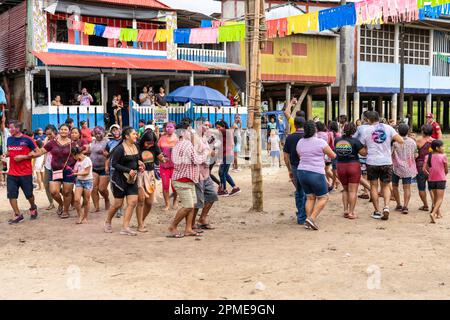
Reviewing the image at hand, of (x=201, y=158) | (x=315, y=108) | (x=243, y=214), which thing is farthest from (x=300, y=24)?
(x=315, y=108)

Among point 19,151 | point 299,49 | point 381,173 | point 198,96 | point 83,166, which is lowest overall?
point 381,173

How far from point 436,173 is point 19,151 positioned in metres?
6.48

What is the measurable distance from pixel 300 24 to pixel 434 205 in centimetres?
617

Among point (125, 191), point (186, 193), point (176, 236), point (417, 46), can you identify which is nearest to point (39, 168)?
point (125, 191)

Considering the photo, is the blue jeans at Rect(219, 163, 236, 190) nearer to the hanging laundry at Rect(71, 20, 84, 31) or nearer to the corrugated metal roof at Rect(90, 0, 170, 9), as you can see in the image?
the hanging laundry at Rect(71, 20, 84, 31)

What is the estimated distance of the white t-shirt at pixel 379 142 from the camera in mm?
8641

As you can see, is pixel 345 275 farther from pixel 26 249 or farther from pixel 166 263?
pixel 26 249

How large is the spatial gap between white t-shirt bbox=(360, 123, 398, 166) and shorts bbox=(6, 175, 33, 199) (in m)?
5.36

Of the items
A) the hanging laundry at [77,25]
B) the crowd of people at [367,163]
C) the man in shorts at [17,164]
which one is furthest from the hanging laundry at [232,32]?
the man in shorts at [17,164]

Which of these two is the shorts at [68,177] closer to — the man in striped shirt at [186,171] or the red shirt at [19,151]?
the red shirt at [19,151]

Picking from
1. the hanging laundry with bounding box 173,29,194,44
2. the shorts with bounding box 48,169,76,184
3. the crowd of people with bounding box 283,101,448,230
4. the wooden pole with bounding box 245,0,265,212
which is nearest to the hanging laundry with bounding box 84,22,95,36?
the hanging laundry with bounding box 173,29,194,44

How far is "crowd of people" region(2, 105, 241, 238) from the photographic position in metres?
7.58

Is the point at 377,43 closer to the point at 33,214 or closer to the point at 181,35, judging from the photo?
the point at 181,35

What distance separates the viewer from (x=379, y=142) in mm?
8656
